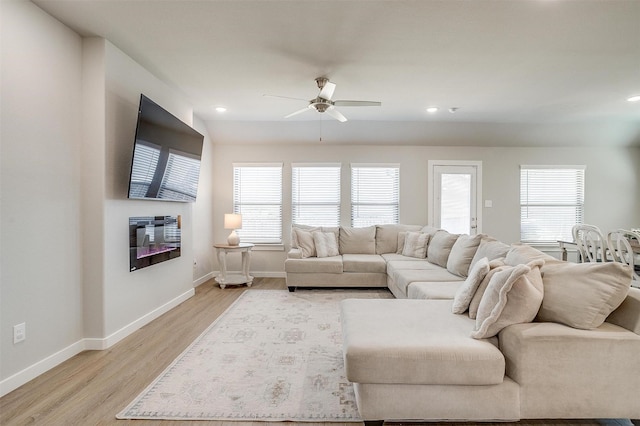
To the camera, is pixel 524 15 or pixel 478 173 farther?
pixel 478 173

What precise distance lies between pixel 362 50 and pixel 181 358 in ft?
10.3

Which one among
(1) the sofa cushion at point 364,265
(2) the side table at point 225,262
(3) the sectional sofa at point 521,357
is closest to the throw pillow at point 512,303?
(3) the sectional sofa at point 521,357

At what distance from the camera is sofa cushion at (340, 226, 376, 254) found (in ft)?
18.0

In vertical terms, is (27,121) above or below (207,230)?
above

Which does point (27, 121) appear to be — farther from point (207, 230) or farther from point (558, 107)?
point (558, 107)

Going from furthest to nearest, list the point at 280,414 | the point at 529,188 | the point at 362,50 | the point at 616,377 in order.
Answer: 1. the point at 529,188
2. the point at 362,50
3. the point at 280,414
4. the point at 616,377

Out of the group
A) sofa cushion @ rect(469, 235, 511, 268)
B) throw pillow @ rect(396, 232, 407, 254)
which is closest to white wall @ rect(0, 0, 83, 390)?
sofa cushion @ rect(469, 235, 511, 268)

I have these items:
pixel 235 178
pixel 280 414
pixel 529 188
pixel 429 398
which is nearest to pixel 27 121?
pixel 280 414

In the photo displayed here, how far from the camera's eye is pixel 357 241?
552cm

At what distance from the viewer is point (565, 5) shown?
226cm

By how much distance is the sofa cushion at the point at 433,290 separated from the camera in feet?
9.60

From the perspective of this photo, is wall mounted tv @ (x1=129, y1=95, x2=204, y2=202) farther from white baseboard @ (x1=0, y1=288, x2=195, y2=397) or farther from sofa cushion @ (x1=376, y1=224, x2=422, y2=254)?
sofa cushion @ (x1=376, y1=224, x2=422, y2=254)

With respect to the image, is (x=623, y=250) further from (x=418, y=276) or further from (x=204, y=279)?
(x=204, y=279)

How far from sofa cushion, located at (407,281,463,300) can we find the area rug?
0.88 metres
